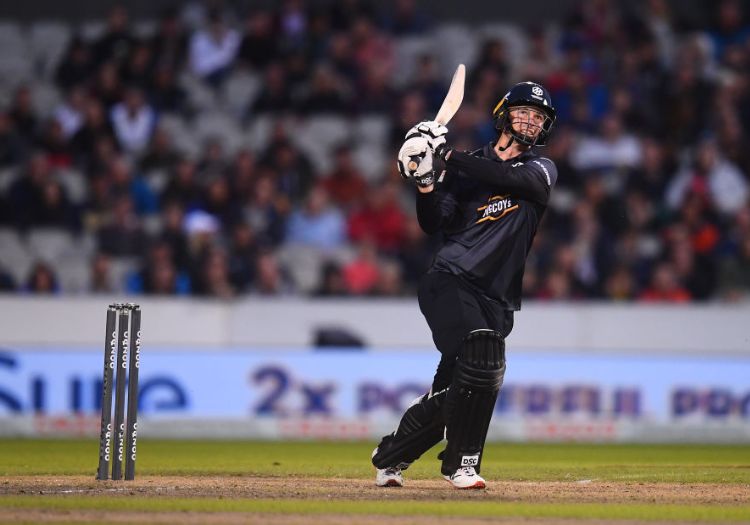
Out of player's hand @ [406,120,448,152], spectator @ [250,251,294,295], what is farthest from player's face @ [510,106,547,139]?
spectator @ [250,251,294,295]

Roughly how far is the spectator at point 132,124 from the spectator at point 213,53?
1170mm

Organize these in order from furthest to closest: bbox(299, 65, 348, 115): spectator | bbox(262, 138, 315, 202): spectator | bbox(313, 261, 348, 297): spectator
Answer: bbox(299, 65, 348, 115): spectator, bbox(262, 138, 315, 202): spectator, bbox(313, 261, 348, 297): spectator

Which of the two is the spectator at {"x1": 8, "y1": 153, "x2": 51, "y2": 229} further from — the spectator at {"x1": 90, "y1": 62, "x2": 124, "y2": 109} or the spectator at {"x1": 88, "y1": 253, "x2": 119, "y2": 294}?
the spectator at {"x1": 90, "y1": 62, "x2": 124, "y2": 109}

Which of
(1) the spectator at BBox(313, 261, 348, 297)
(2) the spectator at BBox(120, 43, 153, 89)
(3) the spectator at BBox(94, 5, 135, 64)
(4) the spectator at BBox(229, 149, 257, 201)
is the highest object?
(3) the spectator at BBox(94, 5, 135, 64)

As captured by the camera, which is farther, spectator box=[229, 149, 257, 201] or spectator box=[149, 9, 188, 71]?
spectator box=[149, 9, 188, 71]

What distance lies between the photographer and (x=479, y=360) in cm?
779

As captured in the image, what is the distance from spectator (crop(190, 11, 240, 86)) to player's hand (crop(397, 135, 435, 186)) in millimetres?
10729

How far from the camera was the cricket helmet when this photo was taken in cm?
819

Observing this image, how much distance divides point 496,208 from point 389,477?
165 centimetres

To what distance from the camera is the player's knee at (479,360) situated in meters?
7.79

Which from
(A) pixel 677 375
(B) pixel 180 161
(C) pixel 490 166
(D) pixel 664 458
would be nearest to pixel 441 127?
(C) pixel 490 166

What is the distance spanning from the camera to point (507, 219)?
8086 mm

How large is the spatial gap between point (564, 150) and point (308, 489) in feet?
31.1

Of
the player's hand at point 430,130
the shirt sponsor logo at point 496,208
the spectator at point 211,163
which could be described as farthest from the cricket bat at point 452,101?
the spectator at point 211,163
